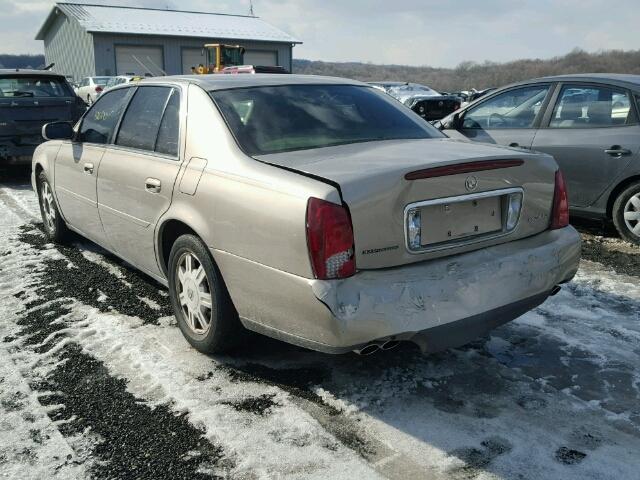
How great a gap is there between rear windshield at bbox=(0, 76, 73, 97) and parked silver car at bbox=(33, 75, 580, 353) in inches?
253

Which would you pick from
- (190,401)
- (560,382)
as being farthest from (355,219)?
(560,382)

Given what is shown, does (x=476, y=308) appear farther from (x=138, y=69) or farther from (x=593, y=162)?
(x=138, y=69)

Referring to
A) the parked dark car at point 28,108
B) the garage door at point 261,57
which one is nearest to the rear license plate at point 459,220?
the parked dark car at point 28,108

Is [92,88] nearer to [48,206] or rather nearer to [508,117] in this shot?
[48,206]

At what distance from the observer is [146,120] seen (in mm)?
4090

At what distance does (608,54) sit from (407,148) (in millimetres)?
87963

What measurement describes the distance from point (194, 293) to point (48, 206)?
3276 mm

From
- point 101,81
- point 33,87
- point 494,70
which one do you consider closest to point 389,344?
point 33,87

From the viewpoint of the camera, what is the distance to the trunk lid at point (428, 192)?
2.65m

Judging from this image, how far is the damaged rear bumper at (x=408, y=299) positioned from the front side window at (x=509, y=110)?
351 centimetres

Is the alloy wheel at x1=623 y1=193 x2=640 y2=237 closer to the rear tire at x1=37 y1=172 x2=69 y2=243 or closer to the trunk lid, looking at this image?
the trunk lid

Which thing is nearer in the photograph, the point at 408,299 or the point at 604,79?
the point at 408,299

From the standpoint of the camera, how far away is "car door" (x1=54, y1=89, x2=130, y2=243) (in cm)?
457

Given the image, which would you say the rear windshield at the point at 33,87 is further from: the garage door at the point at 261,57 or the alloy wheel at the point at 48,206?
the garage door at the point at 261,57
